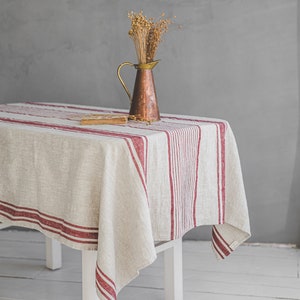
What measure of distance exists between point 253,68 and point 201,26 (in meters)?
0.33

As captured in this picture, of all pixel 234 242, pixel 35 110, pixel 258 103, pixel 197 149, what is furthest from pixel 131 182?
pixel 258 103

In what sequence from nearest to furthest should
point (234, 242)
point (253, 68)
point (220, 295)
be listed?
point (234, 242), point (220, 295), point (253, 68)

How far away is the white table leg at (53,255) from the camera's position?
2809 millimetres

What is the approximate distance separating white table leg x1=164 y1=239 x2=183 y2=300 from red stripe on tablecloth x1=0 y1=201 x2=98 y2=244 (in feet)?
1.71

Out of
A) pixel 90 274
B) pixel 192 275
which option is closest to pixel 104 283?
pixel 90 274

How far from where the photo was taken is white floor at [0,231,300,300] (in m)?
2.54

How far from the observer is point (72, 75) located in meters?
3.24

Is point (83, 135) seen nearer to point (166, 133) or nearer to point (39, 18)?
point (166, 133)

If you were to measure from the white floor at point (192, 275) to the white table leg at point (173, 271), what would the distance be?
133 mm

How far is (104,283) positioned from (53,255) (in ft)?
3.44

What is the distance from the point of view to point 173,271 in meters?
2.32

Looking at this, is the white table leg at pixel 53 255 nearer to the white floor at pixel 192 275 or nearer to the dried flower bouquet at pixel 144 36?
the white floor at pixel 192 275

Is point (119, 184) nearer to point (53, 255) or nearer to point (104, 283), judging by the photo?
point (104, 283)

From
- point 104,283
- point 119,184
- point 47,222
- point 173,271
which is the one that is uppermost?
point 119,184
